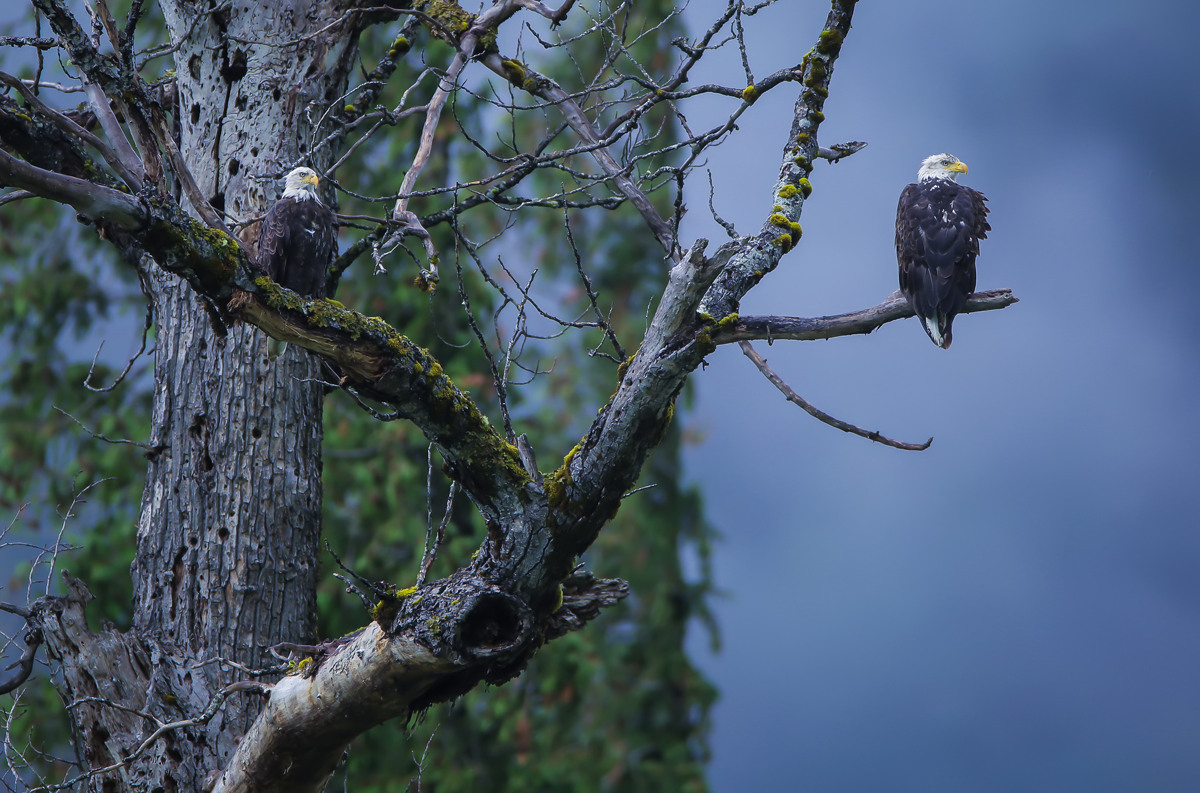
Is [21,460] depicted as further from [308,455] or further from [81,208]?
[81,208]

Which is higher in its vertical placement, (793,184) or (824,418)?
(793,184)

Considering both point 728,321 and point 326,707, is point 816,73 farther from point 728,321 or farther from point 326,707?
point 326,707

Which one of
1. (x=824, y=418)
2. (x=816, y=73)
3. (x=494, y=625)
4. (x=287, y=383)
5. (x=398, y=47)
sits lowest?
(x=494, y=625)

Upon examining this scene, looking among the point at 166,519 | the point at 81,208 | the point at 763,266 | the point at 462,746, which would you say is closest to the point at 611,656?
the point at 462,746

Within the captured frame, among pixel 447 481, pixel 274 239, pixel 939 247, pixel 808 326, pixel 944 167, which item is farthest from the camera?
pixel 447 481

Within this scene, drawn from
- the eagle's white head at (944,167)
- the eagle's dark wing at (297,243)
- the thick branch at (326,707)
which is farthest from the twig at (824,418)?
the eagle's white head at (944,167)

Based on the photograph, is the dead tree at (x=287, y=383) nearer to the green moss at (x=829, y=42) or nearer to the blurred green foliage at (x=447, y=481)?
the green moss at (x=829, y=42)

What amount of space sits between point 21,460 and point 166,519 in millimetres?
4638

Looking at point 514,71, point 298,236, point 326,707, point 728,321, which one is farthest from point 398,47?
point 326,707

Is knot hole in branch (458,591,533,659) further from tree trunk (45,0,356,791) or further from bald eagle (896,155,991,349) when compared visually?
bald eagle (896,155,991,349)

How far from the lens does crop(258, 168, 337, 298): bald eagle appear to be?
4.12 metres

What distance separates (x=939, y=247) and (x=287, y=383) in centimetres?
293

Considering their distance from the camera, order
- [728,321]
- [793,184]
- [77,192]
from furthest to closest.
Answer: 1. [793,184]
2. [728,321]
3. [77,192]

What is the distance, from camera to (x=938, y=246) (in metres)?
4.60
